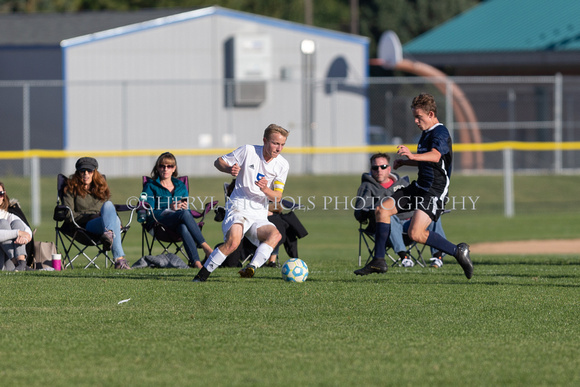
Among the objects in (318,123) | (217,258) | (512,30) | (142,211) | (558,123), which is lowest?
(217,258)

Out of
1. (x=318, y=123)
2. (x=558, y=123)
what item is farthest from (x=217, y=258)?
(x=318, y=123)

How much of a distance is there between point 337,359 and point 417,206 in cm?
350

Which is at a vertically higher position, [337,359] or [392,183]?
[392,183]

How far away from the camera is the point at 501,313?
7.22 metres

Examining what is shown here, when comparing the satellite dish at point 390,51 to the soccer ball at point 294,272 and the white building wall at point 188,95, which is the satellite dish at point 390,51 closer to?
the white building wall at point 188,95

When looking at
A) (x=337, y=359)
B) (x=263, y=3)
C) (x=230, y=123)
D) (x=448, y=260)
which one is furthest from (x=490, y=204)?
(x=263, y=3)

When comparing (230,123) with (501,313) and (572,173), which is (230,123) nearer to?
(572,173)

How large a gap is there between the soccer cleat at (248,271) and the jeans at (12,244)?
2.59 metres

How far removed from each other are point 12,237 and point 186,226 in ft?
6.22

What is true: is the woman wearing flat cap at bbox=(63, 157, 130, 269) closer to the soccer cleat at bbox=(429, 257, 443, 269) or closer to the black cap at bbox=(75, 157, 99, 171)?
the black cap at bbox=(75, 157, 99, 171)

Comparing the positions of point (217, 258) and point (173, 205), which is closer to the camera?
point (217, 258)

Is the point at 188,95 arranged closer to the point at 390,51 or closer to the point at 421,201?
the point at 390,51

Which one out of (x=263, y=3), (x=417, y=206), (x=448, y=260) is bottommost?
(x=448, y=260)

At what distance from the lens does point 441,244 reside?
8773 millimetres
